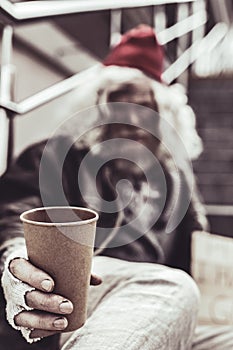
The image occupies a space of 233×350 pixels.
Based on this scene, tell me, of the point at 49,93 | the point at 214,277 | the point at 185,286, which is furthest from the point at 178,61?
the point at 185,286

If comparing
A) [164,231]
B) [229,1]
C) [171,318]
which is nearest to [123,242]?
[164,231]

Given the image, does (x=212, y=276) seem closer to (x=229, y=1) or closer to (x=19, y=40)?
(x=19, y=40)

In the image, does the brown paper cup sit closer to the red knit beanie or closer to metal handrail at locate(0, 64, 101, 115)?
metal handrail at locate(0, 64, 101, 115)

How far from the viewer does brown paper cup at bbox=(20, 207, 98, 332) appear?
1.76ft

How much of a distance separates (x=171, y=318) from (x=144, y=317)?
5 cm

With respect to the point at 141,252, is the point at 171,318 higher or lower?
higher

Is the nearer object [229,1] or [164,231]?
[164,231]

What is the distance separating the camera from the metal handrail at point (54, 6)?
1.12 meters

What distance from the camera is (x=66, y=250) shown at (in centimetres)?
55

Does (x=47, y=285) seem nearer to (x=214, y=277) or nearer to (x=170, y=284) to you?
(x=170, y=284)

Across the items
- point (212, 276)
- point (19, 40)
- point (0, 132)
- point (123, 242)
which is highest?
point (19, 40)

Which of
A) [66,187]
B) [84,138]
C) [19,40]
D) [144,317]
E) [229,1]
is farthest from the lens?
[229,1]

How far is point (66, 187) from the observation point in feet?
3.51

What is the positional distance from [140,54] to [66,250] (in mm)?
977
